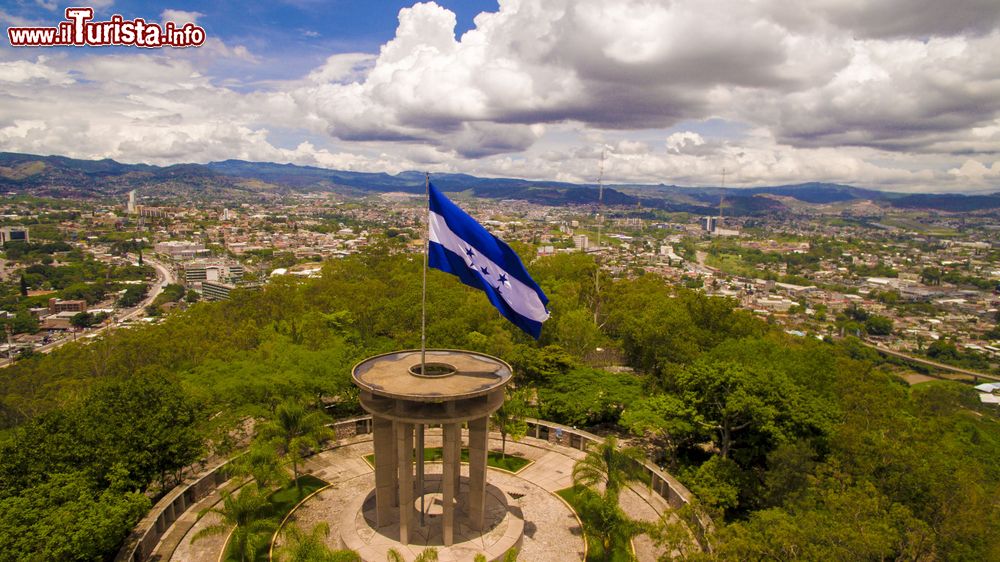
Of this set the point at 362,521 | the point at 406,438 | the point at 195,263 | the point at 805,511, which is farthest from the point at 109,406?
the point at 195,263

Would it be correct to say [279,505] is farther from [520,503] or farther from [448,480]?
[520,503]

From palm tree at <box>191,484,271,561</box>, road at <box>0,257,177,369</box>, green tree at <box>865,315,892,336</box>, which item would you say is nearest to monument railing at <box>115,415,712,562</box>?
palm tree at <box>191,484,271,561</box>

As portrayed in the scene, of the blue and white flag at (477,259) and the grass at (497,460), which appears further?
the grass at (497,460)

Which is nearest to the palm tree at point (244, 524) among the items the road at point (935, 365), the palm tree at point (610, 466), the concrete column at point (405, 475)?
the concrete column at point (405, 475)

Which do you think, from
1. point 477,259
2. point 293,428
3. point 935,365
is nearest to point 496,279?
point 477,259

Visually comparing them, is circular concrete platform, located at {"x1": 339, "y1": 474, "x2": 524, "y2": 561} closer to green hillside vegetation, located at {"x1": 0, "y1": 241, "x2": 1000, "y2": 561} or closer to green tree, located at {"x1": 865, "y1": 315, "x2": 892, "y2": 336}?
green hillside vegetation, located at {"x1": 0, "y1": 241, "x2": 1000, "y2": 561}

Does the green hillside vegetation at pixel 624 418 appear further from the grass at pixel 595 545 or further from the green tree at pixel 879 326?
the green tree at pixel 879 326

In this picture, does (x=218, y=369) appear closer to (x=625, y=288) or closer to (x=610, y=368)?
(x=610, y=368)
